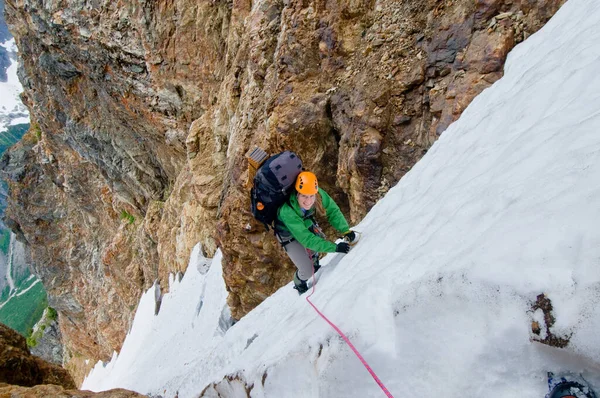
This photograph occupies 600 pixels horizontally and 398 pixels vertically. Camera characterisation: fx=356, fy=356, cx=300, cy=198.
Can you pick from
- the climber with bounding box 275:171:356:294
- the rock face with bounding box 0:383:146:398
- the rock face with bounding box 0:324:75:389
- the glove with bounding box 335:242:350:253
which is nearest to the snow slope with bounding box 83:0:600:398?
the glove with bounding box 335:242:350:253

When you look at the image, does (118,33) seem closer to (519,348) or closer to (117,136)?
(117,136)

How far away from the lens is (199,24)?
610 inches

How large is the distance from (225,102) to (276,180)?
31.0 ft

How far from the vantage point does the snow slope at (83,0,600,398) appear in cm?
222

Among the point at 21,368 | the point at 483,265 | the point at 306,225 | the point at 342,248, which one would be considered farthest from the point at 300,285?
the point at 21,368

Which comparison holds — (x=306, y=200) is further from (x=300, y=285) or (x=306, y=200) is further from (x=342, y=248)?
(x=300, y=285)

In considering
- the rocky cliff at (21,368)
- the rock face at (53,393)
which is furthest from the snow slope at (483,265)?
the rocky cliff at (21,368)

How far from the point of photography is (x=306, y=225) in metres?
5.84

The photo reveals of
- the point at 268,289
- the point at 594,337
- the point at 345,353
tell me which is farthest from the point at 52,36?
the point at 594,337

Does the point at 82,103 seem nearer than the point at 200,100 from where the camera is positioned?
No

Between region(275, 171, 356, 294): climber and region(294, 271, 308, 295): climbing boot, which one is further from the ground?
region(275, 171, 356, 294): climber

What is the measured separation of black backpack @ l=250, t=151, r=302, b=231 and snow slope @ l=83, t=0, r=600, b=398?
4.65 ft

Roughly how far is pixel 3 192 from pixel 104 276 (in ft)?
645

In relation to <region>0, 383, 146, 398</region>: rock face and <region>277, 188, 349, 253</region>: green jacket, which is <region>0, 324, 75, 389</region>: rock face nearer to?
<region>0, 383, 146, 398</region>: rock face
